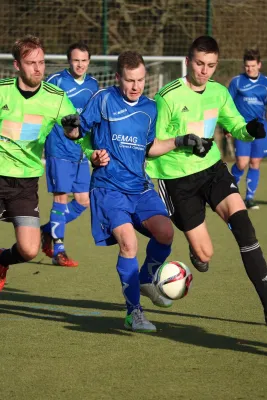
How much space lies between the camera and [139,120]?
5957 millimetres

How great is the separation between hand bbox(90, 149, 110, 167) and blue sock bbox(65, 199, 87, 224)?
314cm

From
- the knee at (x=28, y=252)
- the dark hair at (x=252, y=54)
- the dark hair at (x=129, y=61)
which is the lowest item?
the knee at (x=28, y=252)

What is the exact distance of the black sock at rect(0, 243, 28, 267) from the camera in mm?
6426

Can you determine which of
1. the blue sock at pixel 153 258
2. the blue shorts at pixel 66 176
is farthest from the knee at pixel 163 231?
the blue shorts at pixel 66 176

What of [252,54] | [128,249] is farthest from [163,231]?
[252,54]

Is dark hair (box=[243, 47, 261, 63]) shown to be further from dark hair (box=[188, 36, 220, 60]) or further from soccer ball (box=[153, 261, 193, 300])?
soccer ball (box=[153, 261, 193, 300])

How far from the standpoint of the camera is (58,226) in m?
8.59

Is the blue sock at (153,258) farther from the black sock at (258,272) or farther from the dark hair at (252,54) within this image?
the dark hair at (252,54)

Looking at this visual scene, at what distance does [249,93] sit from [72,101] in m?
4.31

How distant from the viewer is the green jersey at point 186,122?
20.1 feet

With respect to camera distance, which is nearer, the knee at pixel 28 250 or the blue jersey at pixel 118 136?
the blue jersey at pixel 118 136

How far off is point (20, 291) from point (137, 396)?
2931 mm

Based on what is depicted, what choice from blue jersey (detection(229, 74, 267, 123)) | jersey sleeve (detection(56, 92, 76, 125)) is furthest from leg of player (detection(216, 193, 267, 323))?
blue jersey (detection(229, 74, 267, 123))

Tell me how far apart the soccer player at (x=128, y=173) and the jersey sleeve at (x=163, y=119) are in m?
0.07
